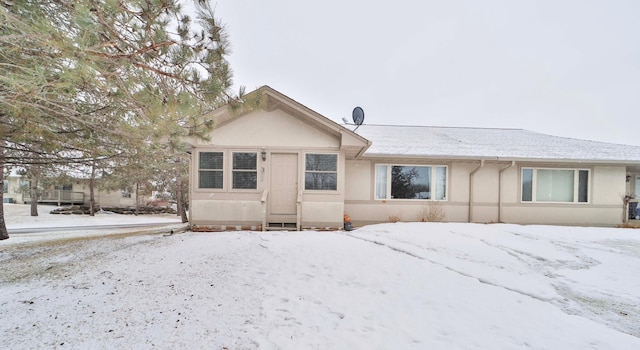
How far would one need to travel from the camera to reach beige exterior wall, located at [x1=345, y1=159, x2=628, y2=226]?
30.1 ft

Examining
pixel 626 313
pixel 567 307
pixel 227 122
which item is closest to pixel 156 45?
pixel 227 122

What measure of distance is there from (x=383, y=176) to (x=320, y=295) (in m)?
6.35

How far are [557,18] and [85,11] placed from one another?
25976 millimetres

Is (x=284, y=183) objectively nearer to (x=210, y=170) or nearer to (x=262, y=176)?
(x=262, y=176)

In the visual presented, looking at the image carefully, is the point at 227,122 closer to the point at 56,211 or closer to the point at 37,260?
the point at 37,260

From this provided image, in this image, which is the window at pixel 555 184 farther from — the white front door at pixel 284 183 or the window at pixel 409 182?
the white front door at pixel 284 183

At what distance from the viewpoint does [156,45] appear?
3.05m

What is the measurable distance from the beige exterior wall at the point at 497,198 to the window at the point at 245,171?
10.5 feet

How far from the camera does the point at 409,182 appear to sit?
929 centimetres

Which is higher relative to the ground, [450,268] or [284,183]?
[284,183]

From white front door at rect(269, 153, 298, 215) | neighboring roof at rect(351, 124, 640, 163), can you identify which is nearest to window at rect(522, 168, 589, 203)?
neighboring roof at rect(351, 124, 640, 163)

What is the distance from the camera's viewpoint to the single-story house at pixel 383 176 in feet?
25.5

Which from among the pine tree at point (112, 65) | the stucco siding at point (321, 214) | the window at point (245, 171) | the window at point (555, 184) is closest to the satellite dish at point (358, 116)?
the stucco siding at point (321, 214)

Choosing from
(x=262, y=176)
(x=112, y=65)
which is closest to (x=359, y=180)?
(x=262, y=176)
